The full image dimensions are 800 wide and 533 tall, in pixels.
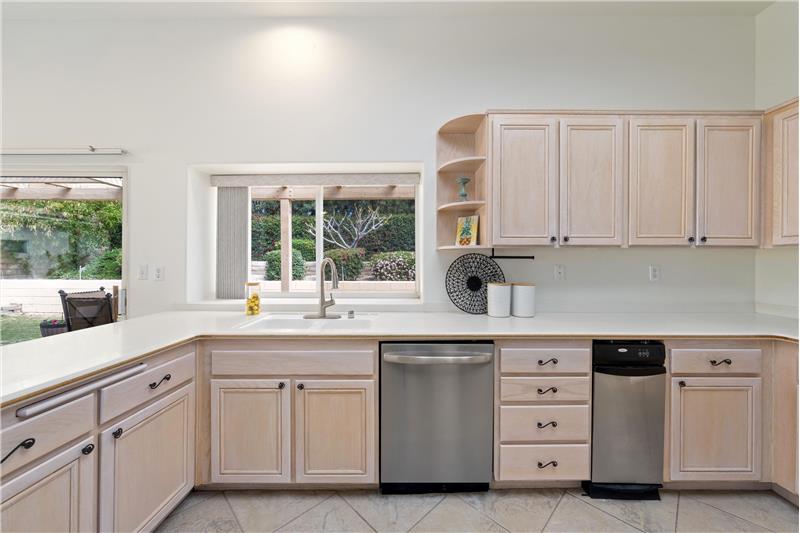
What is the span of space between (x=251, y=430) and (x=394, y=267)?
148 centimetres

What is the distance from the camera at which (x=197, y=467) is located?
5.85 ft

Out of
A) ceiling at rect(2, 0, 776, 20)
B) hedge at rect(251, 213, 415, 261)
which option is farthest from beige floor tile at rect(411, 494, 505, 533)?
ceiling at rect(2, 0, 776, 20)

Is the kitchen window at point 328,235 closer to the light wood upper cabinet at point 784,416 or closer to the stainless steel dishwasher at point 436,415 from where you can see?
the stainless steel dishwasher at point 436,415

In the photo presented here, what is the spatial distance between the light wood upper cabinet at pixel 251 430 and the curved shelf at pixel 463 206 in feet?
4.71

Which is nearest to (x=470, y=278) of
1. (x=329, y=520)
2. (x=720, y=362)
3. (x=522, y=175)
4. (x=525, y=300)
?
(x=525, y=300)

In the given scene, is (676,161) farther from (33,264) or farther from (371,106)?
(33,264)

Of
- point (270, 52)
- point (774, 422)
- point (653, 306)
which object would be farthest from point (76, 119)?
point (774, 422)

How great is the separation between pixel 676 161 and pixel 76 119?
4.05 m

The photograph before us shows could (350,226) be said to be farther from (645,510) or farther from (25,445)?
(645,510)

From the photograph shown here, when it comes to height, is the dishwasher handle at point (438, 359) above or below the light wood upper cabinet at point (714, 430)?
above

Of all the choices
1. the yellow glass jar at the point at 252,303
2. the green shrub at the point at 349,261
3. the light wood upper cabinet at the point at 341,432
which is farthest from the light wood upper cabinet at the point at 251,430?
the green shrub at the point at 349,261

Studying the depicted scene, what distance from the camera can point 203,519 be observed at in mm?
1674

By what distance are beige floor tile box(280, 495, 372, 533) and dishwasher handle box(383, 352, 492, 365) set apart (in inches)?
30.2

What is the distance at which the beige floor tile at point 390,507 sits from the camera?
165cm
